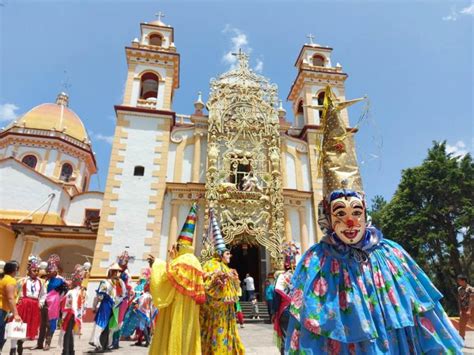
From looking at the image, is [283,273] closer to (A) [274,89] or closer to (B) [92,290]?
(B) [92,290]

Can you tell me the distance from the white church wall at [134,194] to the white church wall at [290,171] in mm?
6264

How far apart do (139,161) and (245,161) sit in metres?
4.77

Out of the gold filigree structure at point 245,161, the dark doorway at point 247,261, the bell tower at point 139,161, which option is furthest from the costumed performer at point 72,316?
the dark doorway at point 247,261

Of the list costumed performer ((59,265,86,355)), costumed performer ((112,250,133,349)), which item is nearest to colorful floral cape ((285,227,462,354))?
costumed performer ((59,265,86,355))

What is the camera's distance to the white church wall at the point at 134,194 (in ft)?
41.5

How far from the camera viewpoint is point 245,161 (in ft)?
47.9

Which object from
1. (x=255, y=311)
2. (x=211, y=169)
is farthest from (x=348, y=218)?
(x=211, y=169)

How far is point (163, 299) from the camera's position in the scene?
394 cm

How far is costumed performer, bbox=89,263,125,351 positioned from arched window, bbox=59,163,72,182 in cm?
2182

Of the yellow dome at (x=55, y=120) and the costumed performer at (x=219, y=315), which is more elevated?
the yellow dome at (x=55, y=120)

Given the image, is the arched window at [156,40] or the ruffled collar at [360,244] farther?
the arched window at [156,40]


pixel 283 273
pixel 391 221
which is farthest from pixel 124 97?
pixel 391 221

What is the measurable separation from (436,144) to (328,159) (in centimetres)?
2159

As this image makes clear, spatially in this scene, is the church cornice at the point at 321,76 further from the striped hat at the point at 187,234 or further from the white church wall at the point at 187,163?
the striped hat at the point at 187,234
